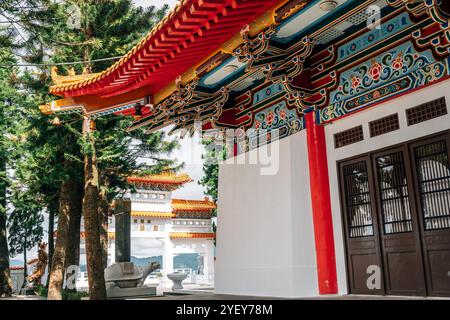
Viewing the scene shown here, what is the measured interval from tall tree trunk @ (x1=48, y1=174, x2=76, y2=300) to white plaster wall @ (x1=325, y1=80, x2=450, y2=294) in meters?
9.45

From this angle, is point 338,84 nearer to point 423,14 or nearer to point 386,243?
point 423,14

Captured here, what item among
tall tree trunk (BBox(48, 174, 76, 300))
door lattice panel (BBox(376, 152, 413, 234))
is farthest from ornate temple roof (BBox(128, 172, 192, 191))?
door lattice panel (BBox(376, 152, 413, 234))

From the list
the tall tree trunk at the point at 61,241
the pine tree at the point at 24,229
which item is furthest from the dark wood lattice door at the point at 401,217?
the pine tree at the point at 24,229

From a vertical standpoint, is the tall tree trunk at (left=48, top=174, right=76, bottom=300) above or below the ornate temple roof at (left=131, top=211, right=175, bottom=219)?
below

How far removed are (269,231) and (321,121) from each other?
5.92 feet

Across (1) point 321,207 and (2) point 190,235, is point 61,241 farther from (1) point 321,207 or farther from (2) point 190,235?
(2) point 190,235

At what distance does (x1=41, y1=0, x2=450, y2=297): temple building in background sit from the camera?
4770 millimetres

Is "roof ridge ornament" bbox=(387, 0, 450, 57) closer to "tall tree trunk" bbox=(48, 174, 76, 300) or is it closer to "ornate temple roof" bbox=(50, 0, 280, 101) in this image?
"ornate temple roof" bbox=(50, 0, 280, 101)

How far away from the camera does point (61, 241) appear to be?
1311 cm

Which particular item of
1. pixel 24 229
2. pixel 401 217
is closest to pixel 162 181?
pixel 24 229

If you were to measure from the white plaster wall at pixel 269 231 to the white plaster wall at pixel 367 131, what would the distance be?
15.4 inches

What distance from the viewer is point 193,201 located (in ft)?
102
